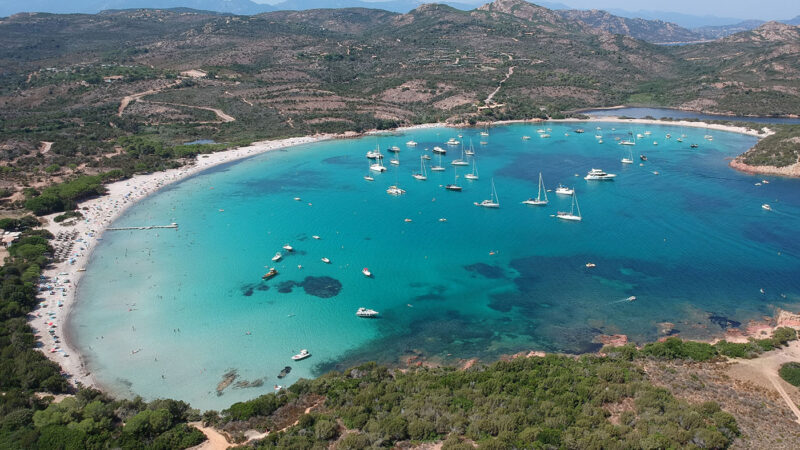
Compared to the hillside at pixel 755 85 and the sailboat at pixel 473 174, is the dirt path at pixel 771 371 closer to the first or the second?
the sailboat at pixel 473 174

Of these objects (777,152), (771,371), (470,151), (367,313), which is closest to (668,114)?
(777,152)

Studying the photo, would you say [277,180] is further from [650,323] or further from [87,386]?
[650,323]

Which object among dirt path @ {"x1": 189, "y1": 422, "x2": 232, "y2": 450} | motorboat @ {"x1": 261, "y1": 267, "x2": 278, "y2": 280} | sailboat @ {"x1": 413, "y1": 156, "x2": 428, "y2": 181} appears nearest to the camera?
dirt path @ {"x1": 189, "y1": 422, "x2": 232, "y2": 450}

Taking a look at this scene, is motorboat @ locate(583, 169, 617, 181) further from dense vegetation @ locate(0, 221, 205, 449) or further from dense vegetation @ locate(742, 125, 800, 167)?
dense vegetation @ locate(0, 221, 205, 449)

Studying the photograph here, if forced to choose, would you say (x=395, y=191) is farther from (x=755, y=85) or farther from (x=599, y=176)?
(x=755, y=85)

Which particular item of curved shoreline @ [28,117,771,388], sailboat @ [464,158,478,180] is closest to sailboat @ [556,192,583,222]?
sailboat @ [464,158,478,180]

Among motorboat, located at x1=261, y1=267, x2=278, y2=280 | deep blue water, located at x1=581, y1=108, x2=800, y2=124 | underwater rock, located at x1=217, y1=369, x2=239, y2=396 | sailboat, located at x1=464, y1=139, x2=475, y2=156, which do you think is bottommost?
underwater rock, located at x1=217, y1=369, x2=239, y2=396

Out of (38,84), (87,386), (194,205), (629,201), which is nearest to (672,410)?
(87,386)
